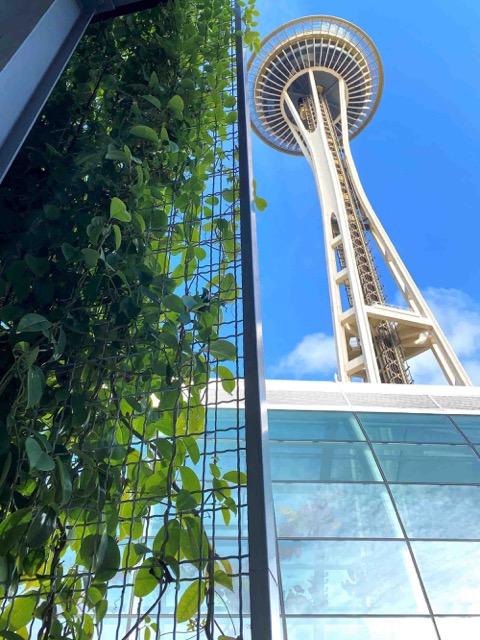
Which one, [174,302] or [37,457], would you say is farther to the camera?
[174,302]

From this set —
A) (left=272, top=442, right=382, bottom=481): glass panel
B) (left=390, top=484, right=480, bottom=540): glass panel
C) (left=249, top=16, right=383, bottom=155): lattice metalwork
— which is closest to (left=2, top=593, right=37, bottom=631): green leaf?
(left=390, top=484, right=480, bottom=540): glass panel

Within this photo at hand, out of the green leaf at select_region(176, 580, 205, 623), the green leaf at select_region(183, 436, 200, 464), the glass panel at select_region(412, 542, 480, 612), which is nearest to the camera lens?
the green leaf at select_region(176, 580, 205, 623)

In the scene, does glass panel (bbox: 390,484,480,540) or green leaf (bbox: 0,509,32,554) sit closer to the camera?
green leaf (bbox: 0,509,32,554)

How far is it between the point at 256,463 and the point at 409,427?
523cm

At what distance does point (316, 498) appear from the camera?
13.2 ft

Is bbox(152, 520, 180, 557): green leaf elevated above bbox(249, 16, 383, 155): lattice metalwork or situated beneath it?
situated beneath

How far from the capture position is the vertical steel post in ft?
1.66

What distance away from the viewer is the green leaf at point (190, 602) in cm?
61

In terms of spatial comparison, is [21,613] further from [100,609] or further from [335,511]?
[335,511]

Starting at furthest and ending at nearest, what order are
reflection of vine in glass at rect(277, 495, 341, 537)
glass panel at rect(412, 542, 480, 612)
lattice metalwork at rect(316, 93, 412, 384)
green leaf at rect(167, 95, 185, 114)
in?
lattice metalwork at rect(316, 93, 412, 384) < reflection of vine in glass at rect(277, 495, 341, 537) < glass panel at rect(412, 542, 480, 612) < green leaf at rect(167, 95, 185, 114)

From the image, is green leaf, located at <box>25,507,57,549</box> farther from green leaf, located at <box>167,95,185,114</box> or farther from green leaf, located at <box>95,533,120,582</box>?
green leaf, located at <box>167,95,185,114</box>

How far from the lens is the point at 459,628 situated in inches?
122

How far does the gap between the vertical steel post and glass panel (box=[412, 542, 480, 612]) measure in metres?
3.26

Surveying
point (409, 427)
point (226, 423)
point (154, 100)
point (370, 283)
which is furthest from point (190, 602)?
point (370, 283)
